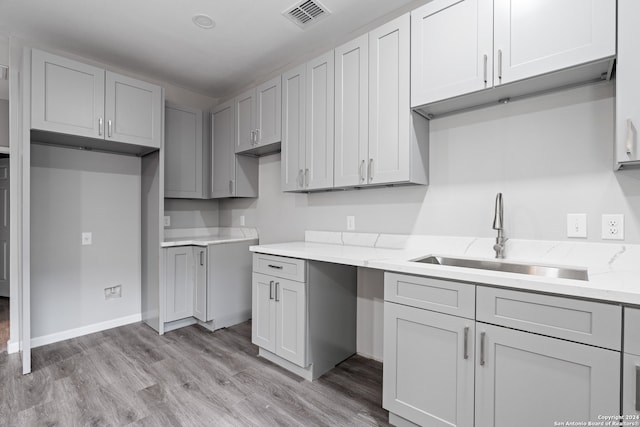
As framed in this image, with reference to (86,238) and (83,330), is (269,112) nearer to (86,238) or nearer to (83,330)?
(86,238)

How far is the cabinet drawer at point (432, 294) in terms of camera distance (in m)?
1.37

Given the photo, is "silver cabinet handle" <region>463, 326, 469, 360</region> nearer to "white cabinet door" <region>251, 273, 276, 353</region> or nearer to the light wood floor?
"white cabinet door" <region>251, 273, 276, 353</region>

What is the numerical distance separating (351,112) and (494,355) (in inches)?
65.3

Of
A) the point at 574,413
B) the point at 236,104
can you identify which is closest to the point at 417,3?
the point at 236,104

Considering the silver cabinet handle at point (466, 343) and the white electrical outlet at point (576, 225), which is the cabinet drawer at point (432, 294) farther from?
the white electrical outlet at point (576, 225)

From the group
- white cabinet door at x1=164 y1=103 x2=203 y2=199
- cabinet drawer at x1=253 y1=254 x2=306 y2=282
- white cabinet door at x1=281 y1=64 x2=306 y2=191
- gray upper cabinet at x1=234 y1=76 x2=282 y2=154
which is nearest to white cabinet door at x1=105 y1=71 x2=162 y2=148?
white cabinet door at x1=164 y1=103 x2=203 y2=199

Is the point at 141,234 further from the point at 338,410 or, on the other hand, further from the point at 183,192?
the point at 338,410

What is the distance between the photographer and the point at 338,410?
5.97ft

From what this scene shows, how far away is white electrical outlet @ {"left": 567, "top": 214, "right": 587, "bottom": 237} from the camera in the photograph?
1.61 meters

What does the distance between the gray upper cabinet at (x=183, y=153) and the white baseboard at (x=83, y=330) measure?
1.31 m

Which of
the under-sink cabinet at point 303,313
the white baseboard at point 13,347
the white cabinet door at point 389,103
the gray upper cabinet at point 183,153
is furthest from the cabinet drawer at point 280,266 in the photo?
the white baseboard at point 13,347

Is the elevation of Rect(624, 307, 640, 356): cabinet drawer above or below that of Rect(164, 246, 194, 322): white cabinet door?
above

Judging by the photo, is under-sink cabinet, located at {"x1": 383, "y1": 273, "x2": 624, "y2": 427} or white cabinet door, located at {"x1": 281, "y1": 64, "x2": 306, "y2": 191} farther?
white cabinet door, located at {"x1": 281, "y1": 64, "x2": 306, "y2": 191}

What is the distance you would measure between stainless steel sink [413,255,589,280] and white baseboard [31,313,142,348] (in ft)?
9.70
